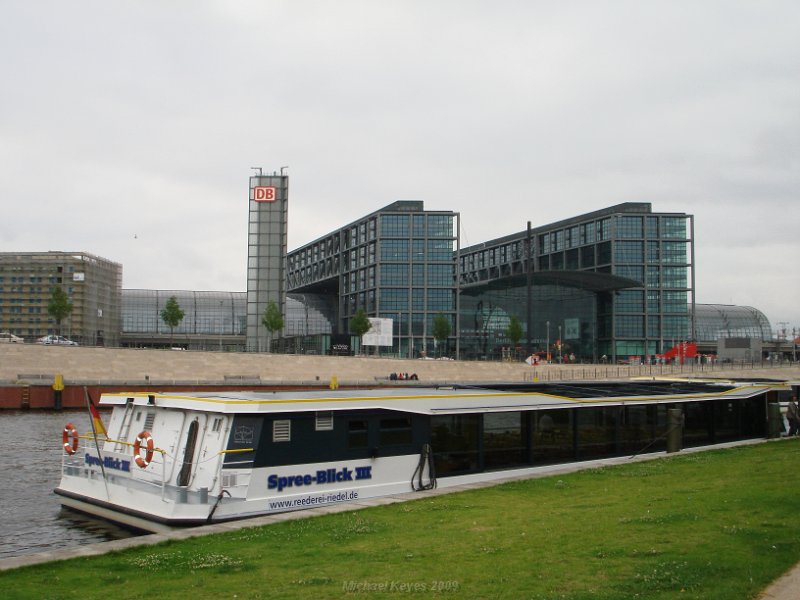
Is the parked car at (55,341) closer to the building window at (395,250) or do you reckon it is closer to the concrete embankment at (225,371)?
the concrete embankment at (225,371)

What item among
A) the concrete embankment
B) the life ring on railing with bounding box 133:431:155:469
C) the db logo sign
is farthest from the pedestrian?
the db logo sign

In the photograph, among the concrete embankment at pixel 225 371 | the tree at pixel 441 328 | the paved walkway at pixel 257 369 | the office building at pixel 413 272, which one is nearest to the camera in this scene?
the concrete embankment at pixel 225 371

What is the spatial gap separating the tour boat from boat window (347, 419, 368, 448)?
3 cm

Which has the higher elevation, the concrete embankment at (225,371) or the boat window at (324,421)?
the boat window at (324,421)

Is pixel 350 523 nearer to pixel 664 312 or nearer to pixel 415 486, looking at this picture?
pixel 415 486

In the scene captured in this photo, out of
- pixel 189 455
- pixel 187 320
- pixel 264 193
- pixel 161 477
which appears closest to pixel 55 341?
pixel 264 193

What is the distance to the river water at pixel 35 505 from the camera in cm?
1814

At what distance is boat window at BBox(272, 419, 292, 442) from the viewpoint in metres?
17.7

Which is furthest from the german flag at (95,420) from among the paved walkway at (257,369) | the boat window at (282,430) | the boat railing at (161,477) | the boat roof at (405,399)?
the paved walkway at (257,369)

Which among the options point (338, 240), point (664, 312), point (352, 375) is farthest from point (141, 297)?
point (664, 312)

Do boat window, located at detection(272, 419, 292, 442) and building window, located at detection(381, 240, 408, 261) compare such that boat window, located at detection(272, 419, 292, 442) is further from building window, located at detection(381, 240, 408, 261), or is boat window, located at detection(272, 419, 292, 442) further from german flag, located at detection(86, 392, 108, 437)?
building window, located at detection(381, 240, 408, 261)

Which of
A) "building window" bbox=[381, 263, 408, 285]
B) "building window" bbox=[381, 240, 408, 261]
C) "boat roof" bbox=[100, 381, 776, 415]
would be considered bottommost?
"boat roof" bbox=[100, 381, 776, 415]

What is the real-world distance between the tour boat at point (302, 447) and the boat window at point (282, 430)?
32 mm

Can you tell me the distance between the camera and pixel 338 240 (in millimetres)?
141750
